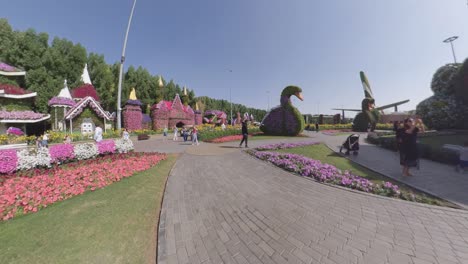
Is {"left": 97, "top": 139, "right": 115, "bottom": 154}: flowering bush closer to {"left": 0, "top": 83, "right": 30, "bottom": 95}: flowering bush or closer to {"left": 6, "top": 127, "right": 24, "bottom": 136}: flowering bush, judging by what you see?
{"left": 6, "top": 127, "right": 24, "bottom": 136}: flowering bush

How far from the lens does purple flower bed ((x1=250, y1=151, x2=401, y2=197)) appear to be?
4578 mm

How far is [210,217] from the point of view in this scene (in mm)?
3576

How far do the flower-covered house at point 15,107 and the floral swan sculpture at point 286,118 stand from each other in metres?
26.6

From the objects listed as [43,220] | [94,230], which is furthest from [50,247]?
[43,220]

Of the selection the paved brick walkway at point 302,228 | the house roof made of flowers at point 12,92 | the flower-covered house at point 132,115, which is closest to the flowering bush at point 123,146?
the paved brick walkway at point 302,228

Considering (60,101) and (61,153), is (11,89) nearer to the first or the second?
(60,101)

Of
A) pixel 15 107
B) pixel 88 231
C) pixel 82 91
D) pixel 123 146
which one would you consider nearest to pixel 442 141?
pixel 88 231

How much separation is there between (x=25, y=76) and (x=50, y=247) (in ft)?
110

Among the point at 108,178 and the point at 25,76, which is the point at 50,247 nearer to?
the point at 108,178

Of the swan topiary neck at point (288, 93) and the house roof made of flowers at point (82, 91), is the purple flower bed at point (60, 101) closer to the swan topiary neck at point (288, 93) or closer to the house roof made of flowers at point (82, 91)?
the house roof made of flowers at point (82, 91)

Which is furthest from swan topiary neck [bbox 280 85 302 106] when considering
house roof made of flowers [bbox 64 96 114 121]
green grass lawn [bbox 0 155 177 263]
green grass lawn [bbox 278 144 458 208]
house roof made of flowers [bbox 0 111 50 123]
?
house roof made of flowers [bbox 0 111 50 123]

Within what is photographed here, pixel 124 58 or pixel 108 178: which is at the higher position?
pixel 124 58

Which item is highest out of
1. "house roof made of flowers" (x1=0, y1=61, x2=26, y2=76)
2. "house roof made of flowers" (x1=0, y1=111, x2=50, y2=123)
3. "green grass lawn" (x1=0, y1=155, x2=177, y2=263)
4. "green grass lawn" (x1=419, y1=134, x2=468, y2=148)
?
"house roof made of flowers" (x1=0, y1=61, x2=26, y2=76)

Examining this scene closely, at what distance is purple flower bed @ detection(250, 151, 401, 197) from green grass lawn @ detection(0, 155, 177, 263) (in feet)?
16.1
